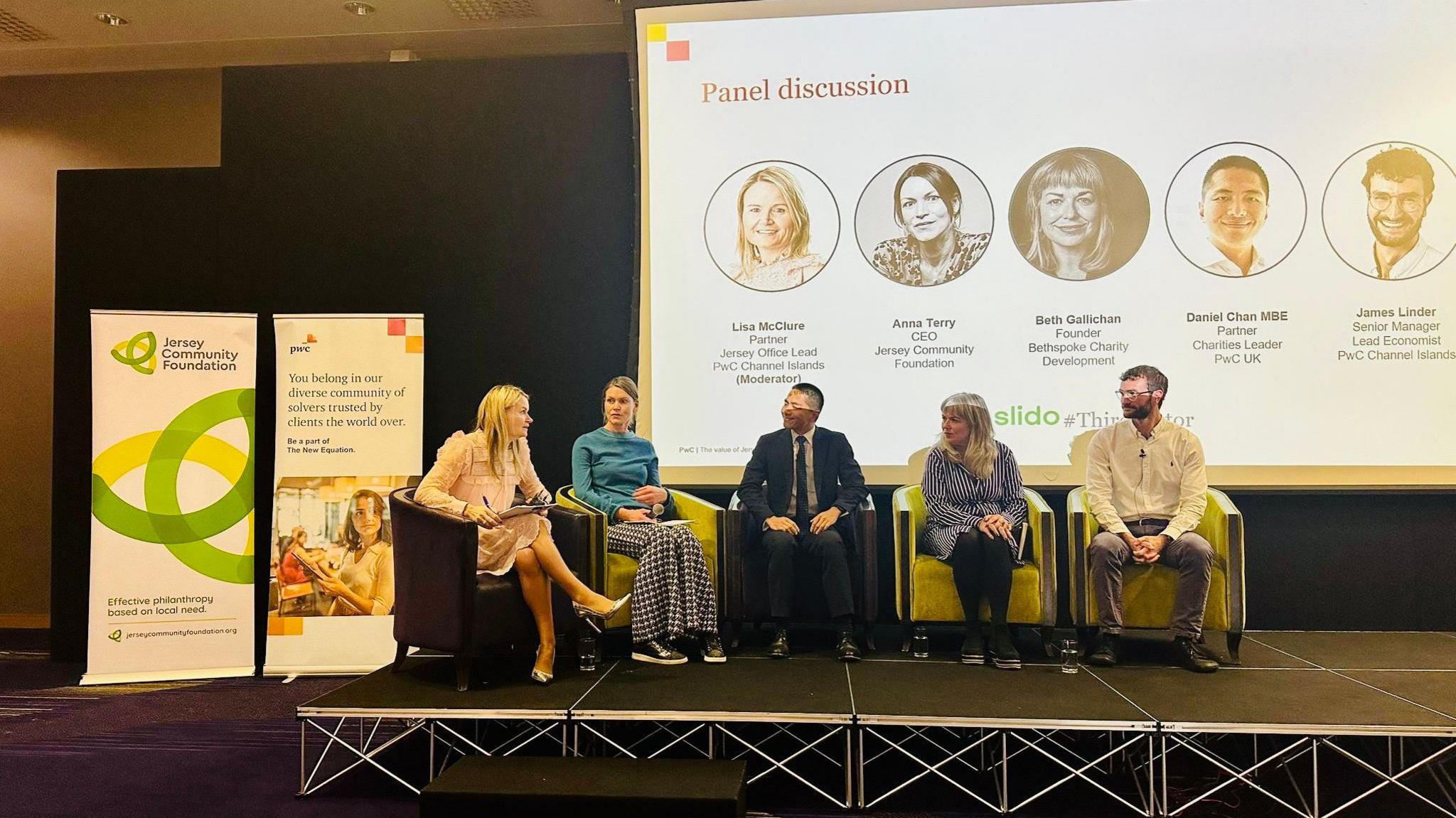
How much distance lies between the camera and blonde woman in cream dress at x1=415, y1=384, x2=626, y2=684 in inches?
133

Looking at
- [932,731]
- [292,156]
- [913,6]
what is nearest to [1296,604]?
[932,731]

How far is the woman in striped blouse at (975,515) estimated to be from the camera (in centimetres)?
365

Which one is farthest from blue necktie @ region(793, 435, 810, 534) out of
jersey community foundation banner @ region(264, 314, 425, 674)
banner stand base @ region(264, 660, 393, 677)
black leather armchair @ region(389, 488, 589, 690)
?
banner stand base @ region(264, 660, 393, 677)

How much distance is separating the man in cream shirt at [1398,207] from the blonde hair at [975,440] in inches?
75.8

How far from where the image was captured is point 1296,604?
4.33 meters

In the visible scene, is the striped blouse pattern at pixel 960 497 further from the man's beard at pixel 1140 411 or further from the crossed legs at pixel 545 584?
the crossed legs at pixel 545 584

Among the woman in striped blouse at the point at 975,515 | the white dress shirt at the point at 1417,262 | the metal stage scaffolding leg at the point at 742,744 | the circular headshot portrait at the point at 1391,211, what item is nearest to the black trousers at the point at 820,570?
the woman in striped blouse at the point at 975,515

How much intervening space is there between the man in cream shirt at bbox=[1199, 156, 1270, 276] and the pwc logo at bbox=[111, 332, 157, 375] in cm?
504

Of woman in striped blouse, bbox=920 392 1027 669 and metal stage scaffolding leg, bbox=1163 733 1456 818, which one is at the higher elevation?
woman in striped blouse, bbox=920 392 1027 669

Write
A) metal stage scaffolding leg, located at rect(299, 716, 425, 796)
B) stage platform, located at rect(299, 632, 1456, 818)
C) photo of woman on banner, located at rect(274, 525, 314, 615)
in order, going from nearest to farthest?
stage platform, located at rect(299, 632, 1456, 818) → metal stage scaffolding leg, located at rect(299, 716, 425, 796) → photo of woman on banner, located at rect(274, 525, 314, 615)

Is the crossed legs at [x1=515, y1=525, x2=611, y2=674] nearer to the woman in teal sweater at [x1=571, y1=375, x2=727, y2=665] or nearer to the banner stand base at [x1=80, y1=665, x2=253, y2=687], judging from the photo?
the woman in teal sweater at [x1=571, y1=375, x2=727, y2=665]

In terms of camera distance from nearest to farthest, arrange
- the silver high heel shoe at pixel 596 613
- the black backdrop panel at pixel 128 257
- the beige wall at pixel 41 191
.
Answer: the silver high heel shoe at pixel 596 613 < the black backdrop panel at pixel 128 257 < the beige wall at pixel 41 191

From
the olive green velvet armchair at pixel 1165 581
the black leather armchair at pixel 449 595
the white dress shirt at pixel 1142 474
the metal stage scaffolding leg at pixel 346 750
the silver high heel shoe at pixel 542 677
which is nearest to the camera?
the metal stage scaffolding leg at pixel 346 750

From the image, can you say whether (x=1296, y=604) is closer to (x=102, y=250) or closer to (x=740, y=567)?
(x=740, y=567)
